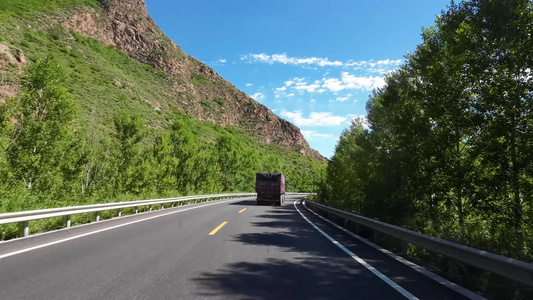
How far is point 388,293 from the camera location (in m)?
4.38

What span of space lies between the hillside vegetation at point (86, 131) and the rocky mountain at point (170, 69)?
1.18m

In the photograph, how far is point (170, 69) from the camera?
124625 mm

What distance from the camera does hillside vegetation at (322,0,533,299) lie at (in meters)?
8.90

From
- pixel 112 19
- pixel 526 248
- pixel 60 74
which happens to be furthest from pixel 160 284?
pixel 112 19

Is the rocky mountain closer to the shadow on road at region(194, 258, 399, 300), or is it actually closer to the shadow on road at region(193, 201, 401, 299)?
the shadow on road at region(193, 201, 401, 299)

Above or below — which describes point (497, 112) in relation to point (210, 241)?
above

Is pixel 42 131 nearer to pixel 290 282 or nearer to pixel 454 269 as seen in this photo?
pixel 290 282

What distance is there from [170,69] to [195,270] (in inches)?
5072

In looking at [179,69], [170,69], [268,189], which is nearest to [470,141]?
[268,189]

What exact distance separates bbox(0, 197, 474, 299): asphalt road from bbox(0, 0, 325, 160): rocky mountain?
70.0 metres

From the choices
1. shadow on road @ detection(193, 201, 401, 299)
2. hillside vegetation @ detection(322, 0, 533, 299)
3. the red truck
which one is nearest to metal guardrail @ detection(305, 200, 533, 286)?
hillside vegetation @ detection(322, 0, 533, 299)

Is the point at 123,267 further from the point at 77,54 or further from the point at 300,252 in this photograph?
the point at 77,54

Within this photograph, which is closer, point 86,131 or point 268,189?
point 268,189

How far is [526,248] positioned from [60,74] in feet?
75.2
